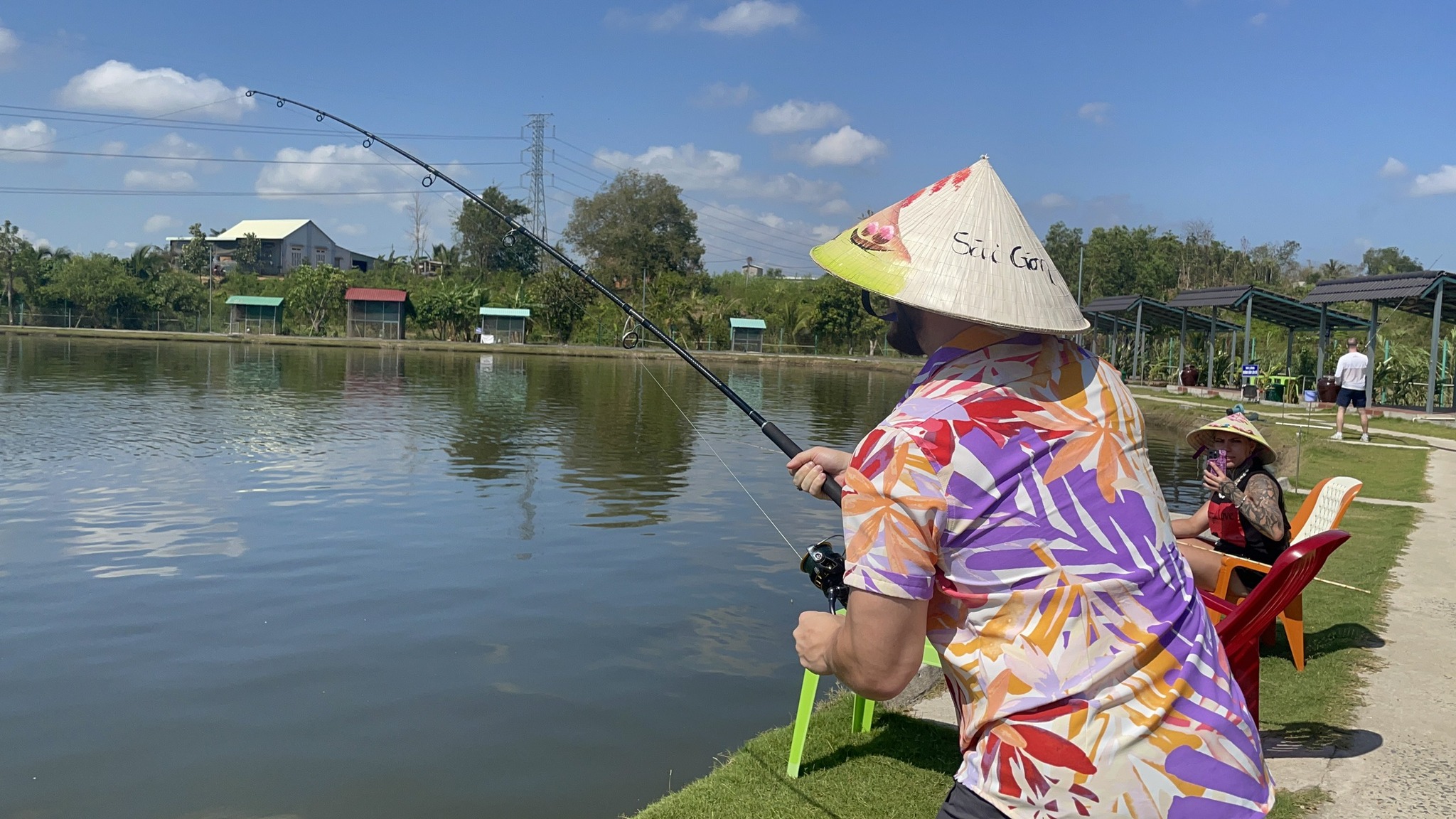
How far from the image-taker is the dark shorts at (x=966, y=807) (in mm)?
1895

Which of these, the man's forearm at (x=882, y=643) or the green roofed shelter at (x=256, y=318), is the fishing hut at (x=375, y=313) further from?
the man's forearm at (x=882, y=643)

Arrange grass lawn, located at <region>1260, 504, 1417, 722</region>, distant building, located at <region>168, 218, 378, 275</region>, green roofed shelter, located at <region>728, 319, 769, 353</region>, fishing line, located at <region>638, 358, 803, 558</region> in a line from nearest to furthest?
grass lawn, located at <region>1260, 504, 1417, 722</region>, fishing line, located at <region>638, 358, 803, 558</region>, green roofed shelter, located at <region>728, 319, 769, 353</region>, distant building, located at <region>168, 218, 378, 275</region>

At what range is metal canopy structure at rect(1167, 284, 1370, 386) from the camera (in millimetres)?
28906

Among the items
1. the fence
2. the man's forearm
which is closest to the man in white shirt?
the man's forearm

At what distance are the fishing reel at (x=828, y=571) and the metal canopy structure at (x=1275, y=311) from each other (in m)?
27.6

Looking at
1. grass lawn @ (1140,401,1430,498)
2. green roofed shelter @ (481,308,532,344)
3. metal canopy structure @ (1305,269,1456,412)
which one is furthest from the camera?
green roofed shelter @ (481,308,532,344)

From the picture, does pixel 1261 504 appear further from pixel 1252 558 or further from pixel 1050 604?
pixel 1050 604

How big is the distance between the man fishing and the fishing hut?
73.8 m

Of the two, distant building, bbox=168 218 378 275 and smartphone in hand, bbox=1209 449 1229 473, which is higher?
distant building, bbox=168 218 378 275

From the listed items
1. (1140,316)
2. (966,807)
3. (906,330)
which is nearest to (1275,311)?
(1140,316)

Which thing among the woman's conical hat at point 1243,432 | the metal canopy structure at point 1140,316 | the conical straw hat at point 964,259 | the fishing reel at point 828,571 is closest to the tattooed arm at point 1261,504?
the woman's conical hat at point 1243,432

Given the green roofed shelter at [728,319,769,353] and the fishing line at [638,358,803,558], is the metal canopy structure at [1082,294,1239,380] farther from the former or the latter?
the green roofed shelter at [728,319,769,353]

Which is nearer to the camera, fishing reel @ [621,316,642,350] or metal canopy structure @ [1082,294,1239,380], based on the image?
fishing reel @ [621,316,642,350]

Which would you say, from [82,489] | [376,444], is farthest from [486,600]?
[376,444]
